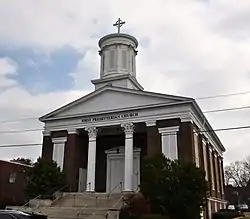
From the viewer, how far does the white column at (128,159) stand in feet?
92.7

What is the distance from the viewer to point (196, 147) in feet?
97.6

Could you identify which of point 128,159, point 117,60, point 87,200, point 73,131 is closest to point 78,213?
point 87,200

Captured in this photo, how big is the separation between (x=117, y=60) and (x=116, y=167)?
33.0ft

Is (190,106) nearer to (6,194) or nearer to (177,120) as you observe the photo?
(177,120)

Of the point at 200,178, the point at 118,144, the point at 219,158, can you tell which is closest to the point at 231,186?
the point at 219,158

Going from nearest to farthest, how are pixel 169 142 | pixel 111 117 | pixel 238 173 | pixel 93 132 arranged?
pixel 169 142, pixel 111 117, pixel 93 132, pixel 238 173

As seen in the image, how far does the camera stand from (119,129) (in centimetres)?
3238

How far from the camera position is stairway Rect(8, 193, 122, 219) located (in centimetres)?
2233

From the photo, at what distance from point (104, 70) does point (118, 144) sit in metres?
7.29

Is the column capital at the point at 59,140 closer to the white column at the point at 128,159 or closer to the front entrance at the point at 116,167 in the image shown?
the front entrance at the point at 116,167

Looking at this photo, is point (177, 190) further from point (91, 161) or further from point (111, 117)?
point (111, 117)

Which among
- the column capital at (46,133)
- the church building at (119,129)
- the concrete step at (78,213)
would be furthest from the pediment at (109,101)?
the concrete step at (78,213)

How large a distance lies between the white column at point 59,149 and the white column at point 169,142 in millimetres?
9186

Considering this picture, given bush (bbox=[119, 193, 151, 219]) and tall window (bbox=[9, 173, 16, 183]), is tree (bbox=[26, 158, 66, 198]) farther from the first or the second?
tall window (bbox=[9, 173, 16, 183])
